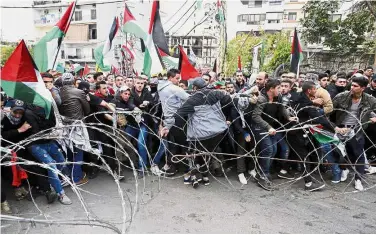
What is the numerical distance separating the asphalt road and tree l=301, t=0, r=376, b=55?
62.5 ft

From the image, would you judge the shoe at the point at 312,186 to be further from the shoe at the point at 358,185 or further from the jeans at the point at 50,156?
the jeans at the point at 50,156

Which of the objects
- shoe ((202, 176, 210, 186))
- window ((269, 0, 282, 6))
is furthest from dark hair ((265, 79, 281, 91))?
window ((269, 0, 282, 6))

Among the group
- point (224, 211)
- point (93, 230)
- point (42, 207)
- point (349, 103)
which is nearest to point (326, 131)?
point (349, 103)

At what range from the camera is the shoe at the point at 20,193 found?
160 inches

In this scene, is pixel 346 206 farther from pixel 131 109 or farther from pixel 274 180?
pixel 131 109

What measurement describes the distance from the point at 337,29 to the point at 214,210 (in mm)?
21386

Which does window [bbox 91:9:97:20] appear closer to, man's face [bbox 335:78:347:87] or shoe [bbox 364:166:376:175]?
man's face [bbox 335:78:347:87]

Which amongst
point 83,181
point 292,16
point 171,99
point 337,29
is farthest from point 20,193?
point 292,16

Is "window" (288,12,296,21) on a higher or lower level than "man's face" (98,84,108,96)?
higher

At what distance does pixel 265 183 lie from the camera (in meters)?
4.72

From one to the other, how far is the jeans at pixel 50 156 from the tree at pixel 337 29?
21.3 m

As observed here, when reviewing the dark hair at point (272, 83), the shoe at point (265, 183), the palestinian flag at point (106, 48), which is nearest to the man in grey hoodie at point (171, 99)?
the dark hair at point (272, 83)

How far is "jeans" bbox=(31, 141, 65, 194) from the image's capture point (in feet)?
12.8

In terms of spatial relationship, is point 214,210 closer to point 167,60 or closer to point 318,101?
point 318,101
